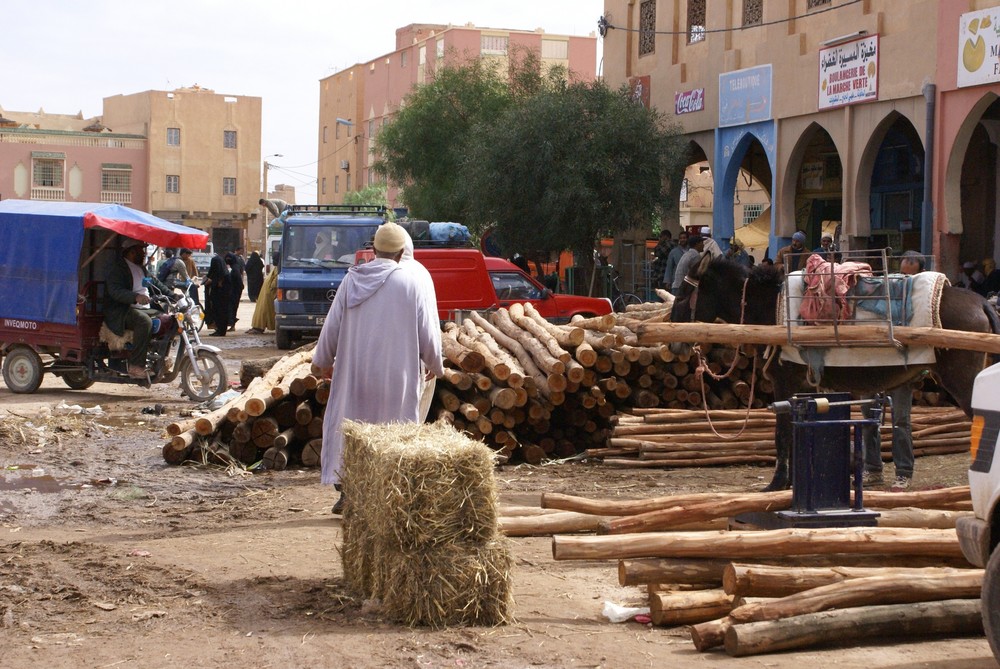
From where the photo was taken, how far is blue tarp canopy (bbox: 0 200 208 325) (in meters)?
15.0

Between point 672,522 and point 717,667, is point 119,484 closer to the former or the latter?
point 672,522

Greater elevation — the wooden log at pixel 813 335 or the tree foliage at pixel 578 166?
the tree foliage at pixel 578 166

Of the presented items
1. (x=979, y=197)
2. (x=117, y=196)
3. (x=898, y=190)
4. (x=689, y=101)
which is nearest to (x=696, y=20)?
(x=689, y=101)

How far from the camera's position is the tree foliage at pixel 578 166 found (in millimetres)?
26391

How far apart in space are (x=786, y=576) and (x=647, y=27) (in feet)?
84.6

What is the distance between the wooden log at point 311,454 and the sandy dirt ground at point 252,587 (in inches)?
10.8

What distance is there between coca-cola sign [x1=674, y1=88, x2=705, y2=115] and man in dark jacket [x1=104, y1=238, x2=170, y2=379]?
1565cm

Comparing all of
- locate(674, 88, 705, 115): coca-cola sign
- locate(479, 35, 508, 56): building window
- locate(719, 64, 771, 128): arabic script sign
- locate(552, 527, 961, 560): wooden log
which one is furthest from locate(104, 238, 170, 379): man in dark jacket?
locate(479, 35, 508, 56): building window

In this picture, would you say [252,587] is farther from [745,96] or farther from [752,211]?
[752,211]

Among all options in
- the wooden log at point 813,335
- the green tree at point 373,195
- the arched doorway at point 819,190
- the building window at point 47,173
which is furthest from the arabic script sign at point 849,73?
the building window at point 47,173

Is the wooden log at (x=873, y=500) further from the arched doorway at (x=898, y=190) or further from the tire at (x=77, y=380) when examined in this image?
the arched doorway at (x=898, y=190)

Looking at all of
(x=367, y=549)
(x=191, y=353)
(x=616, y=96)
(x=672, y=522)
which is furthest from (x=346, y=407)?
(x=616, y=96)

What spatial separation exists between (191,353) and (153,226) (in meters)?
1.63

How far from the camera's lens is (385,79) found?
73062 millimetres
